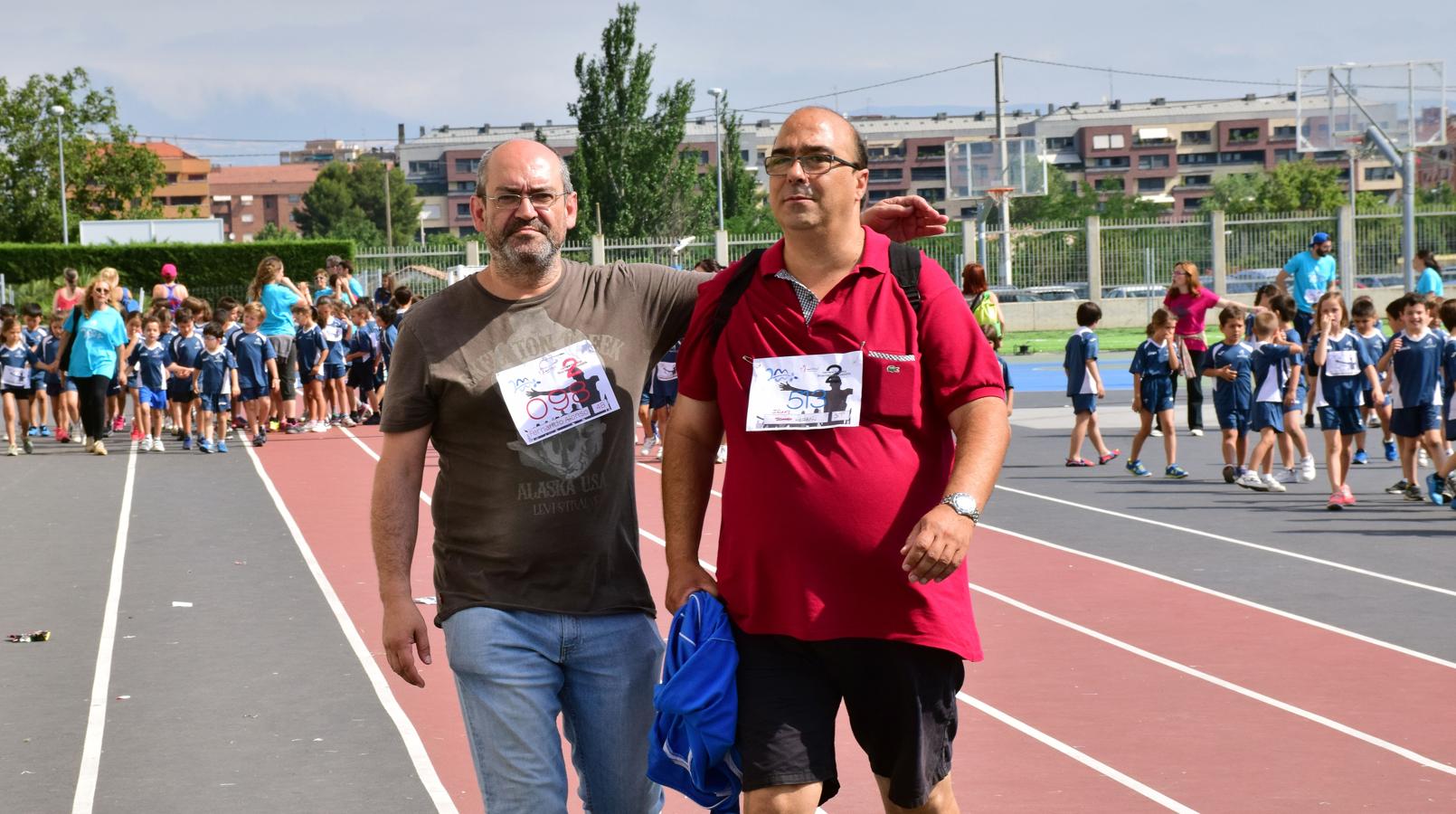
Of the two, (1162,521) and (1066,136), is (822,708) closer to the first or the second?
(1162,521)

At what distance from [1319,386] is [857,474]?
11605mm

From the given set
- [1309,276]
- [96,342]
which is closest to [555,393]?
[96,342]

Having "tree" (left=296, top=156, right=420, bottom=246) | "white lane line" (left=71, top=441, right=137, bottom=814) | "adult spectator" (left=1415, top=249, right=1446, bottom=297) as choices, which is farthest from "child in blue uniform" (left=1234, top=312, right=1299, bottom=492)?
"tree" (left=296, top=156, right=420, bottom=246)

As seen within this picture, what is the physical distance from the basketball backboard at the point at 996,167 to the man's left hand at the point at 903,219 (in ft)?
143

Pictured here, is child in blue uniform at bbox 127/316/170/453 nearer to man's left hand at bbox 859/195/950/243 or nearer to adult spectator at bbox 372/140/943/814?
adult spectator at bbox 372/140/943/814

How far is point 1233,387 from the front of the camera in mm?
14500

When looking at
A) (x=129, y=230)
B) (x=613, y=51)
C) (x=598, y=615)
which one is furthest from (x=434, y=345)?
(x=613, y=51)

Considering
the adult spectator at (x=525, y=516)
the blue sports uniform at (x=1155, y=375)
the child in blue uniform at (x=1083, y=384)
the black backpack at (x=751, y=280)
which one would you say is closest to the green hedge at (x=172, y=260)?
the child in blue uniform at (x=1083, y=384)

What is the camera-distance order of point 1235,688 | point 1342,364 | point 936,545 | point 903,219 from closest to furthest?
point 936,545, point 903,219, point 1235,688, point 1342,364

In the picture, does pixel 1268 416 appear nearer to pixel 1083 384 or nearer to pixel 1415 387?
pixel 1415 387

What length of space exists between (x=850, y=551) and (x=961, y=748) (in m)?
3.33

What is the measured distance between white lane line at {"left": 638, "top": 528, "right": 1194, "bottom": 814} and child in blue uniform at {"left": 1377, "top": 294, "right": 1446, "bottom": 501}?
7129 mm

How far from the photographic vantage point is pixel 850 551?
140 inches

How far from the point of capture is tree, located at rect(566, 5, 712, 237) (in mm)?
60656
